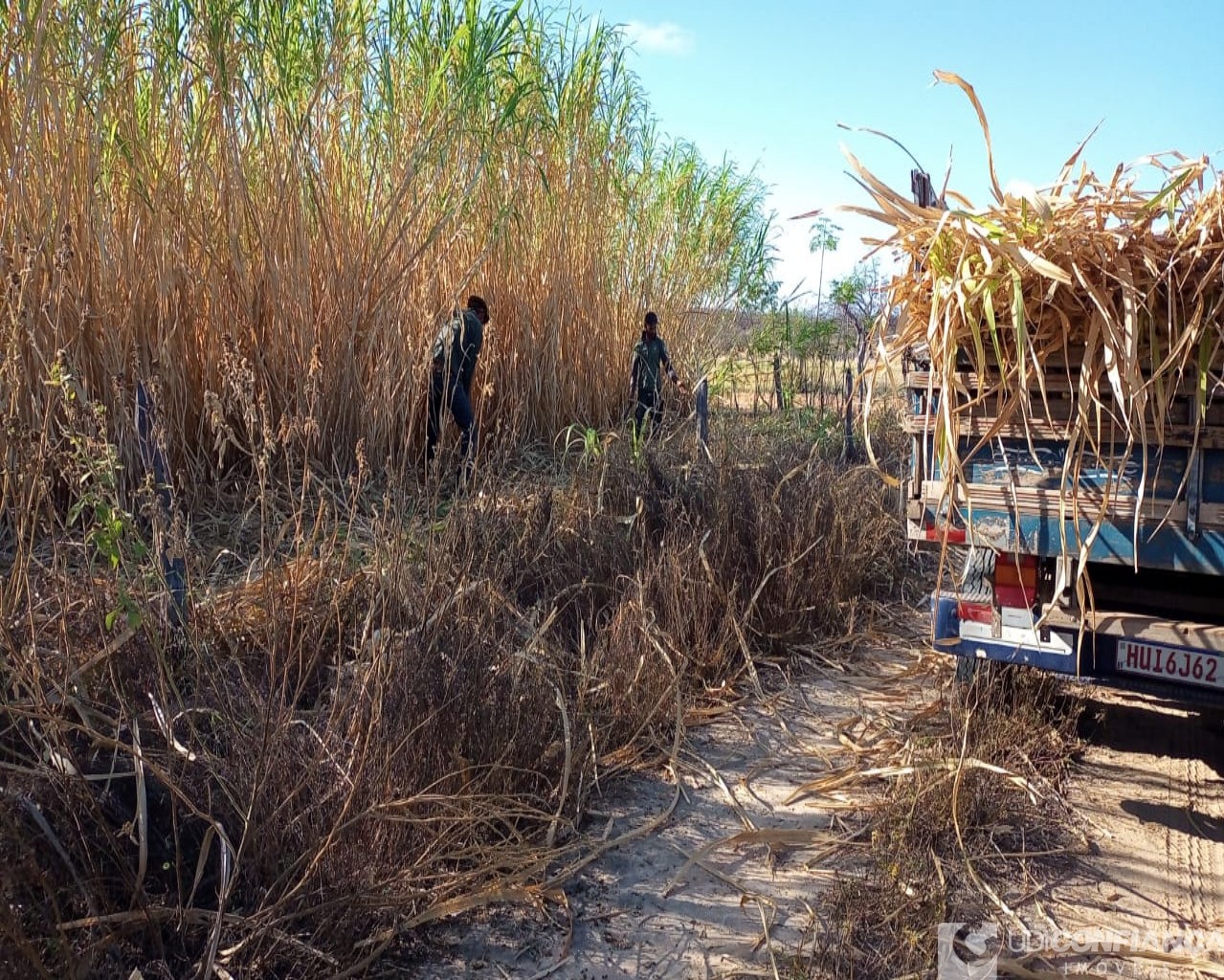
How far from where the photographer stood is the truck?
2904mm

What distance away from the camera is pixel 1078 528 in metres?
2.96

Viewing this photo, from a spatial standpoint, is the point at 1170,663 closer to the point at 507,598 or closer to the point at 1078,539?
the point at 1078,539

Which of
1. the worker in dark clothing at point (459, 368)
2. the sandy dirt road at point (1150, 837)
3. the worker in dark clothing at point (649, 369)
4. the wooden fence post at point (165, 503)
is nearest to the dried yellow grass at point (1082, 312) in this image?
the sandy dirt road at point (1150, 837)

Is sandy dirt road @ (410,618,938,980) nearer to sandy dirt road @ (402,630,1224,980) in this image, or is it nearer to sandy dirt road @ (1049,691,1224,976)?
sandy dirt road @ (402,630,1224,980)

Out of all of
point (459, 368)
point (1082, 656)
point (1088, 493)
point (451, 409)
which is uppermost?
point (459, 368)

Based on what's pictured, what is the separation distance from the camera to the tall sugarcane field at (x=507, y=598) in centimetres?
229

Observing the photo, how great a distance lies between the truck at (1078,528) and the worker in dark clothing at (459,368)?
9.97 ft

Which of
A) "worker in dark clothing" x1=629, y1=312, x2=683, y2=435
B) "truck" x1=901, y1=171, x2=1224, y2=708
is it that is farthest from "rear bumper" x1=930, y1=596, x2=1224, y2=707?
"worker in dark clothing" x1=629, y1=312, x2=683, y2=435

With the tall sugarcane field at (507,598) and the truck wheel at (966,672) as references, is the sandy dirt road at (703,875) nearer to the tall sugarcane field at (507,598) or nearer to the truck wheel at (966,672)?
the tall sugarcane field at (507,598)

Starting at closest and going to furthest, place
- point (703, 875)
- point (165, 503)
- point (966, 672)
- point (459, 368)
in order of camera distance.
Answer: point (703, 875) < point (165, 503) < point (966, 672) < point (459, 368)

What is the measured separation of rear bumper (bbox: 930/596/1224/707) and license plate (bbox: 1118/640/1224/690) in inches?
0.5

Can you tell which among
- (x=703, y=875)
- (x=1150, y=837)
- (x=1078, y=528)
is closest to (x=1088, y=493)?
(x=1078, y=528)

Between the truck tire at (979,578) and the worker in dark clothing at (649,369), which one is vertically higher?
the worker in dark clothing at (649,369)

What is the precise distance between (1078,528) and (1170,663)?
54 centimetres
